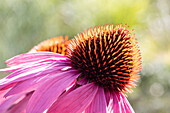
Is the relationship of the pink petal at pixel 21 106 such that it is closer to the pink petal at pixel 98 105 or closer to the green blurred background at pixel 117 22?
the pink petal at pixel 98 105

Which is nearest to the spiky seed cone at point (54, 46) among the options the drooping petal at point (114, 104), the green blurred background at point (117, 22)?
the drooping petal at point (114, 104)

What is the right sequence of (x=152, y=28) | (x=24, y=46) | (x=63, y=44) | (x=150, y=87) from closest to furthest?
1. (x=63, y=44)
2. (x=24, y=46)
3. (x=150, y=87)
4. (x=152, y=28)

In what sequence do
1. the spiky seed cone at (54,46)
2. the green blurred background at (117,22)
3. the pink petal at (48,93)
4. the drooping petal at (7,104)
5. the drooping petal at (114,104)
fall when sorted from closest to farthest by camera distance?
1. the pink petal at (48,93)
2. the drooping petal at (114,104)
3. the drooping petal at (7,104)
4. the spiky seed cone at (54,46)
5. the green blurred background at (117,22)

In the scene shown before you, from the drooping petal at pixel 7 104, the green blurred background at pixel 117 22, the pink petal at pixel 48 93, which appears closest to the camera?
the pink petal at pixel 48 93

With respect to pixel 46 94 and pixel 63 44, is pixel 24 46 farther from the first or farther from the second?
pixel 46 94

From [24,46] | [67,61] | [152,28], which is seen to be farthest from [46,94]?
[152,28]

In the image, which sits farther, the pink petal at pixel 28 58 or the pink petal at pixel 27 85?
the pink petal at pixel 28 58

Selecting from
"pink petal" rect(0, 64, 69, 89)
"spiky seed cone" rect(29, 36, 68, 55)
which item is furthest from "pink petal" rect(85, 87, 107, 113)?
"spiky seed cone" rect(29, 36, 68, 55)
